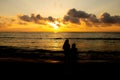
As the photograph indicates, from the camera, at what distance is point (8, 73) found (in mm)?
11438

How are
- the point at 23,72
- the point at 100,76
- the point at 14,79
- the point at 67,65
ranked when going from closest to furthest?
the point at 67,65 < the point at 14,79 < the point at 100,76 < the point at 23,72

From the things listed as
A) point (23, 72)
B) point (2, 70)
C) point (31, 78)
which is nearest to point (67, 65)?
point (31, 78)

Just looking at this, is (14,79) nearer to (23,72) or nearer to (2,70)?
(23,72)

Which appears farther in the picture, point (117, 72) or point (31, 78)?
point (117, 72)

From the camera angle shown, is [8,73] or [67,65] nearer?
[67,65]

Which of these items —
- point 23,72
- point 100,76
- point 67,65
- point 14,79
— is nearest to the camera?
point 67,65

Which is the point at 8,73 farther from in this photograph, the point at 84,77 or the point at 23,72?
the point at 84,77

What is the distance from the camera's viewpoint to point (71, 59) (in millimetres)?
9945

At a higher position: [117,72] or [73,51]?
[73,51]

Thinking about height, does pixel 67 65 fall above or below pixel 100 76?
above

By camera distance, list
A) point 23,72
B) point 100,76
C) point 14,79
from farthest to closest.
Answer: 1. point 23,72
2. point 100,76
3. point 14,79

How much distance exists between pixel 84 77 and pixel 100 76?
0.96 metres

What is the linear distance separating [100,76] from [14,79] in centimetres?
435

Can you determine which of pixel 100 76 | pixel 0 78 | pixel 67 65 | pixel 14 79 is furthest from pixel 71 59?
pixel 0 78
